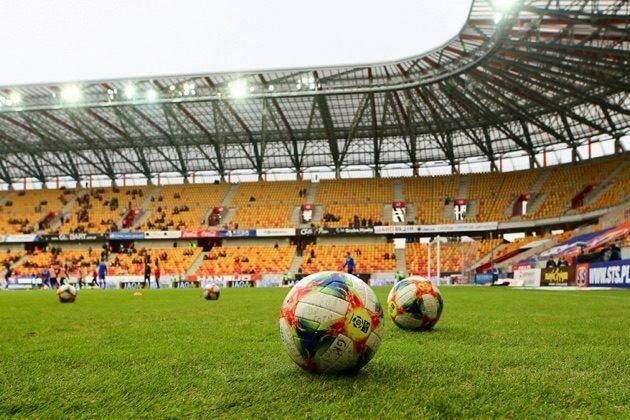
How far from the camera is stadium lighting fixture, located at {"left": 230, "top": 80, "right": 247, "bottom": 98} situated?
40.5 m

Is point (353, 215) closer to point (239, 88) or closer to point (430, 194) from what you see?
point (430, 194)

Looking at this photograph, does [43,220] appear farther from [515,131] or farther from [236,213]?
[515,131]

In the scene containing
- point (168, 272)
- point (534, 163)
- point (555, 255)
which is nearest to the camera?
point (555, 255)

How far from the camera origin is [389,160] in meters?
60.5

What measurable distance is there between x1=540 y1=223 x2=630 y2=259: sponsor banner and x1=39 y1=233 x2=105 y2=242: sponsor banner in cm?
4284

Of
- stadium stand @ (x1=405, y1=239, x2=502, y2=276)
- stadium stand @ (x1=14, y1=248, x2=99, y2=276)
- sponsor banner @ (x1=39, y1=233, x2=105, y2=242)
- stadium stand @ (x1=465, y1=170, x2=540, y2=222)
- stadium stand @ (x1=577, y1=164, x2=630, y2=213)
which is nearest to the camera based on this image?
stadium stand @ (x1=577, y1=164, x2=630, y2=213)

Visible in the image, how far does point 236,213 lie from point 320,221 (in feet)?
30.3

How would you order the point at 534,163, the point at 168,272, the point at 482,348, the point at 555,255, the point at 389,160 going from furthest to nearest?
the point at 389,160, the point at 534,163, the point at 168,272, the point at 555,255, the point at 482,348

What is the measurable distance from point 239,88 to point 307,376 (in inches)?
1496

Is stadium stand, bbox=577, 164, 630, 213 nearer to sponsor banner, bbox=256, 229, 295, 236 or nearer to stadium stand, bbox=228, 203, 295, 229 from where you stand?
sponsor banner, bbox=256, 229, 295, 236

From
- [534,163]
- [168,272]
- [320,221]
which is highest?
[534,163]

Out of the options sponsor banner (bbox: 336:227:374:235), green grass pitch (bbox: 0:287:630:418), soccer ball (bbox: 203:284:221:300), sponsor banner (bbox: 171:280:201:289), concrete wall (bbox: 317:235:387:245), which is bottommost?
sponsor banner (bbox: 171:280:201:289)

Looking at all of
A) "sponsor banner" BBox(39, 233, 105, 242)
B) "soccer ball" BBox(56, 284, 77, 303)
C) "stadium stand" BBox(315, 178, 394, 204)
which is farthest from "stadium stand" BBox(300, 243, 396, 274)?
"soccer ball" BBox(56, 284, 77, 303)

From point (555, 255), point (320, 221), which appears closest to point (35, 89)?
point (320, 221)
